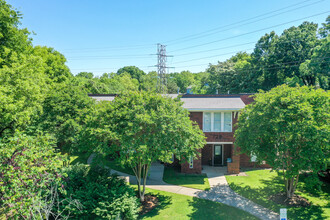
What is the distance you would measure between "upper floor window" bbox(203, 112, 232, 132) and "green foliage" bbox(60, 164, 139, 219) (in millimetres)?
9192

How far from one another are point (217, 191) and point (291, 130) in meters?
6.48

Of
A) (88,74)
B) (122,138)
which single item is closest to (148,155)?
(122,138)

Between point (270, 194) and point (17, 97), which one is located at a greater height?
point (17, 97)

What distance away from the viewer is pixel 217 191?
13750mm

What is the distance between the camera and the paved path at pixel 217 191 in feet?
36.9

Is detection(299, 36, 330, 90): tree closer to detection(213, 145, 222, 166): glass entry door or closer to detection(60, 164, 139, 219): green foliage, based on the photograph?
detection(213, 145, 222, 166): glass entry door

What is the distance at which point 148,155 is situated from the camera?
10062mm

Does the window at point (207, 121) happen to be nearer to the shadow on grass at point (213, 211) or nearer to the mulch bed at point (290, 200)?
the shadow on grass at point (213, 211)

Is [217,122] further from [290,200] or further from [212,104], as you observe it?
[290,200]

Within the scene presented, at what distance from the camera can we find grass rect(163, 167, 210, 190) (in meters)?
14.8

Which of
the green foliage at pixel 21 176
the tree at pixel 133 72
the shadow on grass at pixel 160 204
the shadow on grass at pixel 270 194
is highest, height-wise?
the tree at pixel 133 72

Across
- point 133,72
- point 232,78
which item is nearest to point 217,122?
point 232,78

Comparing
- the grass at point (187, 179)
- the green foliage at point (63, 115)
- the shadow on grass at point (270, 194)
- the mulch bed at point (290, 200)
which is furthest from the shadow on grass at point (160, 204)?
the green foliage at point (63, 115)

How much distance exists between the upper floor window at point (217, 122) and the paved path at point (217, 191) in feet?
12.5
